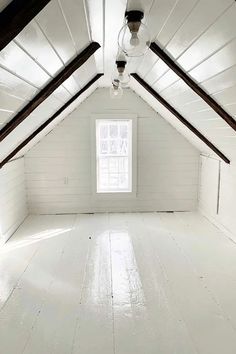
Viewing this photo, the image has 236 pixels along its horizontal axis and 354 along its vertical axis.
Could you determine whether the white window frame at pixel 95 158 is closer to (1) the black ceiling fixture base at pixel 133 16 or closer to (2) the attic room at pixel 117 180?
(2) the attic room at pixel 117 180

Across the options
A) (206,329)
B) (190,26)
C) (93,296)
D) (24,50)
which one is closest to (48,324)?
(93,296)

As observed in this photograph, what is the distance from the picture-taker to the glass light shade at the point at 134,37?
4.04ft

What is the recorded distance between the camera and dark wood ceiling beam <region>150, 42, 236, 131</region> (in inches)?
78.6

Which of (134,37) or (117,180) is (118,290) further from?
(117,180)

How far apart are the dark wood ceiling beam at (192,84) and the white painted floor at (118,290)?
147 cm

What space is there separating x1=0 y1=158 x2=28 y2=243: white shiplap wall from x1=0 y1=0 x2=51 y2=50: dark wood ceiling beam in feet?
8.03

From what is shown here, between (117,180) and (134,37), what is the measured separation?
3471 mm

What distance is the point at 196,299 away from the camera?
2230mm

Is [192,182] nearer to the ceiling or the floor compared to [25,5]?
nearer to the floor

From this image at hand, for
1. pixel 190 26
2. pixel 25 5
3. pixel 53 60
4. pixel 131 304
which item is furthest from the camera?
pixel 131 304

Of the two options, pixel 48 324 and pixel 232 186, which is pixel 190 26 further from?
pixel 232 186

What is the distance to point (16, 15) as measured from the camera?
108 cm

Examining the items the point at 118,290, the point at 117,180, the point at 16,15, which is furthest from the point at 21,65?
the point at 117,180

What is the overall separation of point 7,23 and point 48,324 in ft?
6.11
